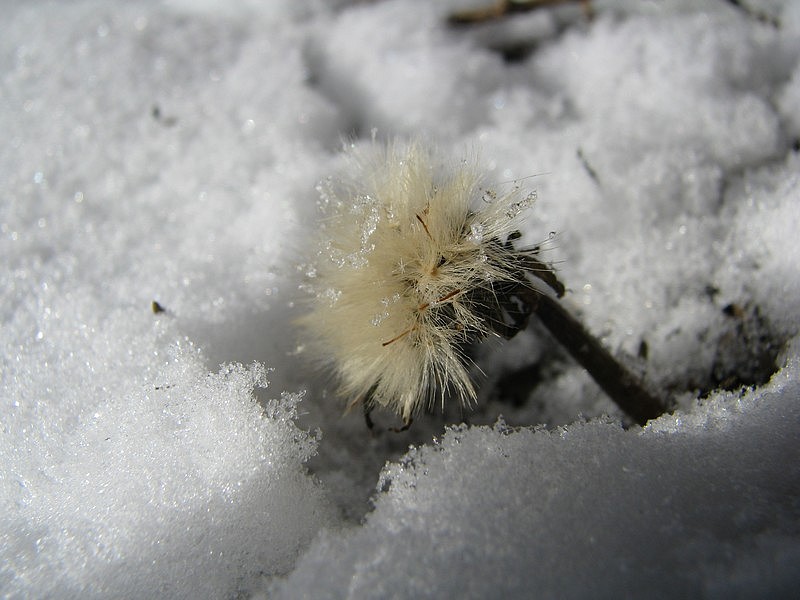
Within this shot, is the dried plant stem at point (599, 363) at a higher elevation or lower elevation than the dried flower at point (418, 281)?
lower

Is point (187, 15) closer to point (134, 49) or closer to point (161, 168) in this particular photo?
point (134, 49)

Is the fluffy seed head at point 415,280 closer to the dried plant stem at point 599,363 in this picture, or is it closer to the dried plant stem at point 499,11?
the dried plant stem at point 599,363

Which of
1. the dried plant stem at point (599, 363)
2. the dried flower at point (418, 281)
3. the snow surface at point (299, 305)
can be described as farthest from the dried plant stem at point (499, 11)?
Answer: the dried plant stem at point (599, 363)

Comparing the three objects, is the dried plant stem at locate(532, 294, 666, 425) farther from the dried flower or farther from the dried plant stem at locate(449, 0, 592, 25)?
the dried plant stem at locate(449, 0, 592, 25)

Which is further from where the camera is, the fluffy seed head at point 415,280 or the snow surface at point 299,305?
the fluffy seed head at point 415,280

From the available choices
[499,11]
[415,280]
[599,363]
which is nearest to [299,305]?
[415,280]

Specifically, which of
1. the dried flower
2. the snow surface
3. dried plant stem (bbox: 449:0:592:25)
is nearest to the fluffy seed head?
the dried flower
